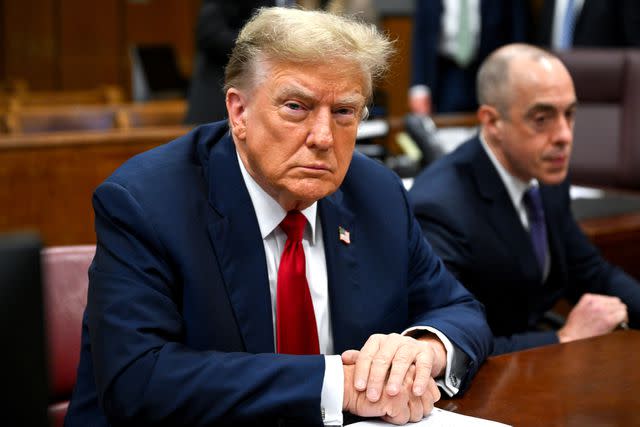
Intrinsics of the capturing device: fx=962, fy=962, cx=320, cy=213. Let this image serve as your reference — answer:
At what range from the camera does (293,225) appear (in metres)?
2.02

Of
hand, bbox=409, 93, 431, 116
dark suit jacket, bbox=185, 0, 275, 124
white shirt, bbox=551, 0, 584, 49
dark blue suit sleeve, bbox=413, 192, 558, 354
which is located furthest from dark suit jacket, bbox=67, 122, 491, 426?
white shirt, bbox=551, 0, 584, 49

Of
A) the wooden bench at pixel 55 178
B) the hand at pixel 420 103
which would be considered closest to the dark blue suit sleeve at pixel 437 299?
the wooden bench at pixel 55 178

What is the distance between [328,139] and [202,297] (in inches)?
15.5

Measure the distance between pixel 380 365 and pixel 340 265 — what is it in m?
0.38

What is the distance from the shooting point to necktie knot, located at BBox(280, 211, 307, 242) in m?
2.02

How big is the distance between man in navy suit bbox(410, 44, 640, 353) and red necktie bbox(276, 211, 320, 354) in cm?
88

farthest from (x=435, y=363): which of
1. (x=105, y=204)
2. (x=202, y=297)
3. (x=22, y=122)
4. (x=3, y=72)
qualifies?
(x=3, y=72)

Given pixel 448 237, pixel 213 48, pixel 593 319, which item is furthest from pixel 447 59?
pixel 593 319

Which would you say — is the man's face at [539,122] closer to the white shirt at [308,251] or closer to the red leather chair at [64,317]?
the white shirt at [308,251]

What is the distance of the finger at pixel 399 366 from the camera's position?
1645 millimetres

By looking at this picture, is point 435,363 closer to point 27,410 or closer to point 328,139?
point 328,139

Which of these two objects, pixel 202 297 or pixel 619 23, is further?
pixel 619 23

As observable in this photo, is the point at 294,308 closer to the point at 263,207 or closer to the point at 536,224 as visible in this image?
the point at 263,207

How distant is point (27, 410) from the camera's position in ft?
2.74
